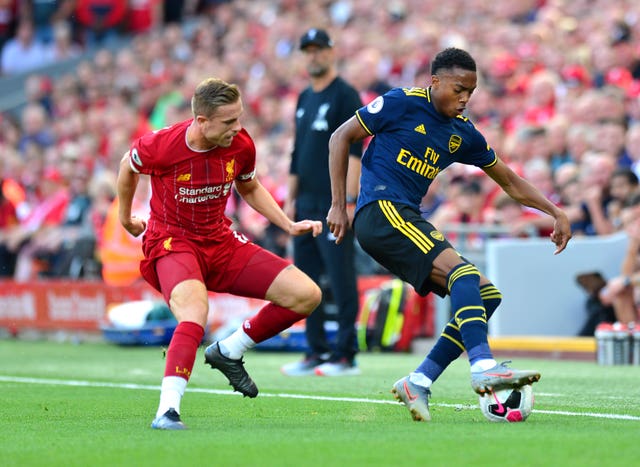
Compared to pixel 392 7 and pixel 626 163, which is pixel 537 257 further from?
pixel 392 7

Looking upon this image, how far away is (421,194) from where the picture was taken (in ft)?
24.1

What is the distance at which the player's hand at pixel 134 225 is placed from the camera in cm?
766

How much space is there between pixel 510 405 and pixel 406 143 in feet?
5.16

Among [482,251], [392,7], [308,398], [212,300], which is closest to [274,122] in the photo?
[392,7]

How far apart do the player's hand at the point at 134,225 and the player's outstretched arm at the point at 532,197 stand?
6.88 ft

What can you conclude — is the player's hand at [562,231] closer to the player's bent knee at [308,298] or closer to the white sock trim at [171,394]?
the player's bent knee at [308,298]

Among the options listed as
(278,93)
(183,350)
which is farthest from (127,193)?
(278,93)

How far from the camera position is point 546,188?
45.4ft

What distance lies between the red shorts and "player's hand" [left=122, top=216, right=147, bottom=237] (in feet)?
0.84

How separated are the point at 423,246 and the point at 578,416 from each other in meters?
1.25

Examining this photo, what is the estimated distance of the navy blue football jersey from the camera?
283 inches

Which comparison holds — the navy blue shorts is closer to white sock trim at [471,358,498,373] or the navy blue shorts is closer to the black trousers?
white sock trim at [471,358,498,373]

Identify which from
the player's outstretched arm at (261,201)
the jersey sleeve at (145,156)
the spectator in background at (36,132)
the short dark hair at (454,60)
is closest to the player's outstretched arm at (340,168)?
the player's outstretched arm at (261,201)

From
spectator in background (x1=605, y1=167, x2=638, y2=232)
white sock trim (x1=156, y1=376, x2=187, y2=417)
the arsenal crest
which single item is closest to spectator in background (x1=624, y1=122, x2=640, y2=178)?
spectator in background (x1=605, y1=167, x2=638, y2=232)
